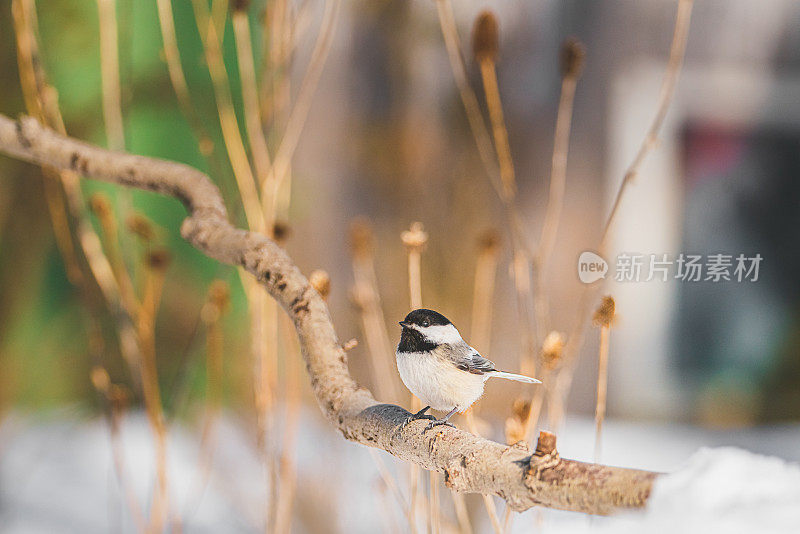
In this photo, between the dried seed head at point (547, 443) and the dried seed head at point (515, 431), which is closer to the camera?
the dried seed head at point (547, 443)

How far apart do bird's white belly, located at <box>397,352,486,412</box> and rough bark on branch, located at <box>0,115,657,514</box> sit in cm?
1

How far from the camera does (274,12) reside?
526 mm

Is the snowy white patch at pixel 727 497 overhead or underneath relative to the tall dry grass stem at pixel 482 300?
underneath

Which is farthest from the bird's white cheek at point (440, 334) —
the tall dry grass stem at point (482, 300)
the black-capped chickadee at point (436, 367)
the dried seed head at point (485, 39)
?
the tall dry grass stem at point (482, 300)

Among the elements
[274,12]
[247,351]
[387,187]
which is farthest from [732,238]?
[247,351]

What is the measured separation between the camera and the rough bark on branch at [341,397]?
0.67 feet

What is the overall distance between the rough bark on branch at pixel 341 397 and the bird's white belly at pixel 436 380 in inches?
0.4

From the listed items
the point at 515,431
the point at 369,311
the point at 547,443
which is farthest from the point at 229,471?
the point at 547,443

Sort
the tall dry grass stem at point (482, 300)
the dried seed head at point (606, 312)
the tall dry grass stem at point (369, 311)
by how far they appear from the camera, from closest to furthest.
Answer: the dried seed head at point (606, 312) → the tall dry grass stem at point (369, 311) → the tall dry grass stem at point (482, 300)

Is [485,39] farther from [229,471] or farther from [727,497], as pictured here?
Result: [229,471]

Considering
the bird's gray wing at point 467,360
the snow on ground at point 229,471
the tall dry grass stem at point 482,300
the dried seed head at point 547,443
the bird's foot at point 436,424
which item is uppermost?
the tall dry grass stem at point 482,300

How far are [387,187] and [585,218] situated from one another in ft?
0.90

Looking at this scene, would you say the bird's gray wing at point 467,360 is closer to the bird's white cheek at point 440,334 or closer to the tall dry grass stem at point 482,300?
the bird's white cheek at point 440,334

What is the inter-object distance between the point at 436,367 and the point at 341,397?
57 mm
